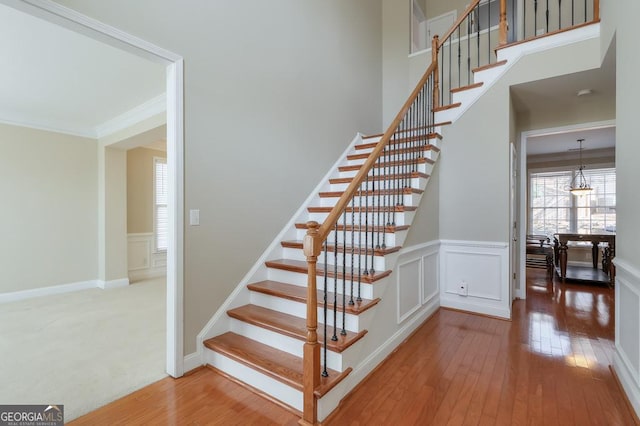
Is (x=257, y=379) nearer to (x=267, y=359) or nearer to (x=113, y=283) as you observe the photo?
(x=267, y=359)

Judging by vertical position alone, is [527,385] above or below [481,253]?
below

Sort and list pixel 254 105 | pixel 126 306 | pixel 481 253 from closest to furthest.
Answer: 1. pixel 254 105
2. pixel 481 253
3. pixel 126 306

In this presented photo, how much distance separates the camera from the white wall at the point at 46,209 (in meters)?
4.20

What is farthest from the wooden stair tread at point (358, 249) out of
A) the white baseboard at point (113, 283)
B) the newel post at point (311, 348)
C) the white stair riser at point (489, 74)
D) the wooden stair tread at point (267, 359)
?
the white baseboard at point (113, 283)

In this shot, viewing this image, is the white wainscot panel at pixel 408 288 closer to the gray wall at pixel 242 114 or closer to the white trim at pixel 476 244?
the white trim at pixel 476 244

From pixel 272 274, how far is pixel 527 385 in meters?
2.13

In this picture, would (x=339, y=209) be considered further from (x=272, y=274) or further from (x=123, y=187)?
(x=123, y=187)

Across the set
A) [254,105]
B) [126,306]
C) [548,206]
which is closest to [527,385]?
[254,105]

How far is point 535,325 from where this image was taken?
3186 mm

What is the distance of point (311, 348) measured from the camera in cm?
173

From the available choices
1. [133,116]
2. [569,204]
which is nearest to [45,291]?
[133,116]

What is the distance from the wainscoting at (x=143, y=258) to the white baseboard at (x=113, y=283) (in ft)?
1.34

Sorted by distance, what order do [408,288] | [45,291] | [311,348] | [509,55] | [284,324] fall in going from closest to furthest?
[311,348]
[284,324]
[408,288]
[509,55]
[45,291]

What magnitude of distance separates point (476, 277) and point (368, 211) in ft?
5.41
